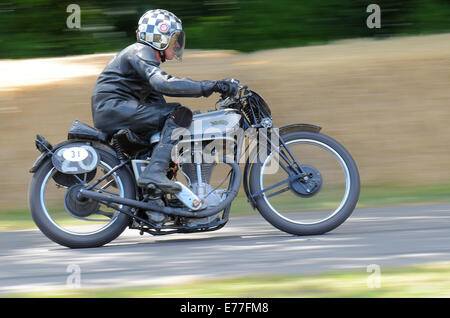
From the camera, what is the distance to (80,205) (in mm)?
6703

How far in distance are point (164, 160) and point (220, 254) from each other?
0.85 meters

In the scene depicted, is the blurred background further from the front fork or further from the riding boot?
the riding boot

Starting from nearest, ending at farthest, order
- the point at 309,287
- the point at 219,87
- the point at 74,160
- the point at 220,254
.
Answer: the point at 309,287, the point at 220,254, the point at 219,87, the point at 74,160

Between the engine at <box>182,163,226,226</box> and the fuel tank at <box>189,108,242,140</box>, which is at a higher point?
the fuel tank at <box>189,108,242,140</box>

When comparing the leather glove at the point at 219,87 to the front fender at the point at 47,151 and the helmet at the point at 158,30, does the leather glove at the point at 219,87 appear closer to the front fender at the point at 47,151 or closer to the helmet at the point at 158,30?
the helmet at the point at 158,30

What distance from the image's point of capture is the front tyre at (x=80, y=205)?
6.67 m

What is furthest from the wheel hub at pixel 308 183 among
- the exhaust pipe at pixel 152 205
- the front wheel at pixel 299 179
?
the exhaust pipe at pixel 152 205

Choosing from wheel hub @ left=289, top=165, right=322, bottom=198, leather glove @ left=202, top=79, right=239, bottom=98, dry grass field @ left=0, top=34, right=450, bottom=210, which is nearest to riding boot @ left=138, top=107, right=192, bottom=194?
leather glove @ left=202, top=79, right=239, bottom=98

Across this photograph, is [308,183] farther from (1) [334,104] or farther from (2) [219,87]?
(1) [334,104]

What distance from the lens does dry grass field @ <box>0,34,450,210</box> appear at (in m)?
9.67

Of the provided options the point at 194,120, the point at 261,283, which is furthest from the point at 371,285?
the point at 194,120

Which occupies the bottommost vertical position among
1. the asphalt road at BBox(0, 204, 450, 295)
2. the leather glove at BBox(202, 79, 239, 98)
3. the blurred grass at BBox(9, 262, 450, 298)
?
the blurred grass at BBox(9, 262, 450, 298)

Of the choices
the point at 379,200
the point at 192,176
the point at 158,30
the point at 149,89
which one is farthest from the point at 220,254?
the point at 379,200

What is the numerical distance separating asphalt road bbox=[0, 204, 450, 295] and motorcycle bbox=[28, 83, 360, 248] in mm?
174
